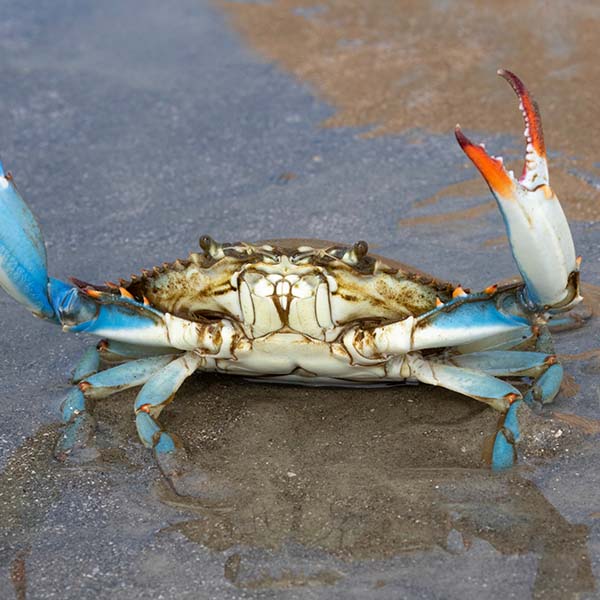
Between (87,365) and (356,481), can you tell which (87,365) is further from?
(356,481)

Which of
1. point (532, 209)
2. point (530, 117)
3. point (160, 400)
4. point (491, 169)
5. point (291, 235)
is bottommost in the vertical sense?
point (291, 235)

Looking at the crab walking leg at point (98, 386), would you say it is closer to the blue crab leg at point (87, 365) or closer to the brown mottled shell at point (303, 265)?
the blue crab leg at point (87, 365)

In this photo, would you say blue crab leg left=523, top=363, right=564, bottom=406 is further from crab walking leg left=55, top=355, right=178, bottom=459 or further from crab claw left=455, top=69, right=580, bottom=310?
crab walking leg left=55, top=355, right=178, bottom=459

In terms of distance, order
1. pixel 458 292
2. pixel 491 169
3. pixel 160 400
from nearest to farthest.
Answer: pixel 491 169
pixel 458 292
pixel 160 400

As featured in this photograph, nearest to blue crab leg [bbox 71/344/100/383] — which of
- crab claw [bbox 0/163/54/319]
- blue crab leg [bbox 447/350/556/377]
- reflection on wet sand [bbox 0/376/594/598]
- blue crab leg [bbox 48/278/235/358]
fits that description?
reflection on wet sand [bbox 0/376/594/598]

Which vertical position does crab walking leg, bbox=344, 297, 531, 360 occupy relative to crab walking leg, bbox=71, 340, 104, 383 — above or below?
above

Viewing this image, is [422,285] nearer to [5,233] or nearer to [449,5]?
[5,233]

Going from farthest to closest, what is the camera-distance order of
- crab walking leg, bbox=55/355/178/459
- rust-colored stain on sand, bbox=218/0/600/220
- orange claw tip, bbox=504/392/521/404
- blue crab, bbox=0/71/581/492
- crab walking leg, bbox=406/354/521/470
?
rust-colored stain on sand, bbox=218/0/600/220, crab walking leg, bbox=55/355/178/459, orange claw tip, bbox=504/392/521/404, crab walking leg, bbox=406/354/521/470, blue crab, bbox=0/71/581/492

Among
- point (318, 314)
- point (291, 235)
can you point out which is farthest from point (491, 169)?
point (291, 235)
